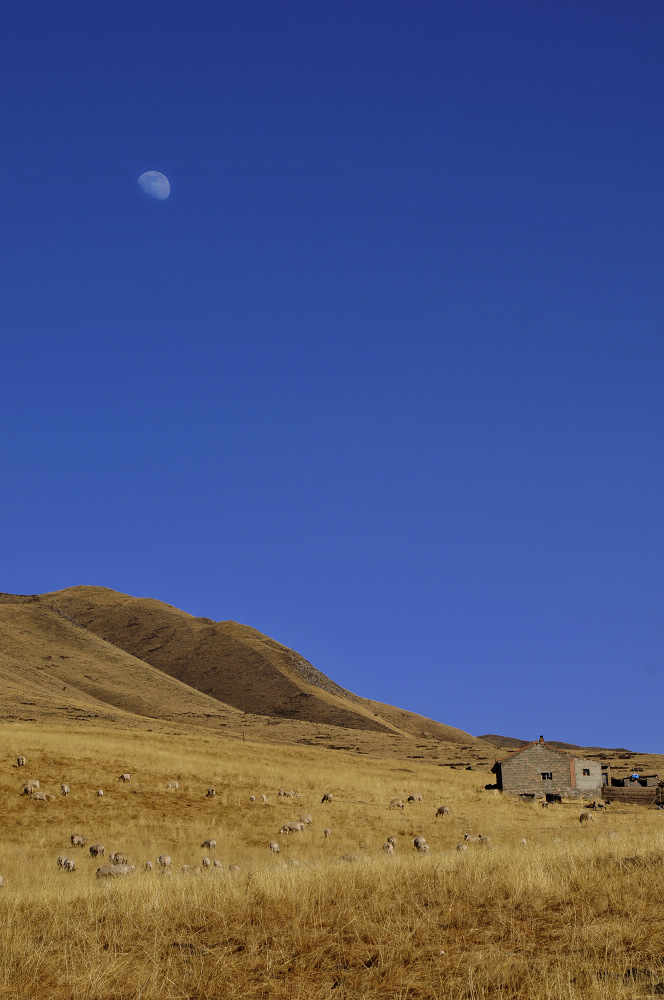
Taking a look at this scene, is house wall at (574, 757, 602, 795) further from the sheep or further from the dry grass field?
the dry grass field

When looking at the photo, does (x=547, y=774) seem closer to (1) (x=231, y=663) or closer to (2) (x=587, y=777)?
(2) (x=587, y=777)

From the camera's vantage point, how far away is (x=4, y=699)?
75.9 m

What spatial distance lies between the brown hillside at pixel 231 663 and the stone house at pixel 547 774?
252 ft

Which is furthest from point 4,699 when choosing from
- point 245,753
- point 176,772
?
point 176,772

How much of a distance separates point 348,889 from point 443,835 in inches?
804

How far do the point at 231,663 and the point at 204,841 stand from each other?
138 metres

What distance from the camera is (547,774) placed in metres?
54.3

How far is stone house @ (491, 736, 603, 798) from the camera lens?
5353 cm

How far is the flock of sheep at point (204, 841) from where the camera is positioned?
62.2 feet

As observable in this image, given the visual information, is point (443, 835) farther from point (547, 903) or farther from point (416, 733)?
point (416, 733)

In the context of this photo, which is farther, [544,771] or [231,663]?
[231,663]

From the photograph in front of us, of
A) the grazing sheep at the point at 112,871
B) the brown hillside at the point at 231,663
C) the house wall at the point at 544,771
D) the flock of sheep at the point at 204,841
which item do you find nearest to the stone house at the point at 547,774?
the house wall at the point at 544,771

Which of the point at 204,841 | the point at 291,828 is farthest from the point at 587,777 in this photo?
the point at 204,841

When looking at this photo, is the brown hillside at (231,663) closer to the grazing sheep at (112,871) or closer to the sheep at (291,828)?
the sheep at (291,828)
